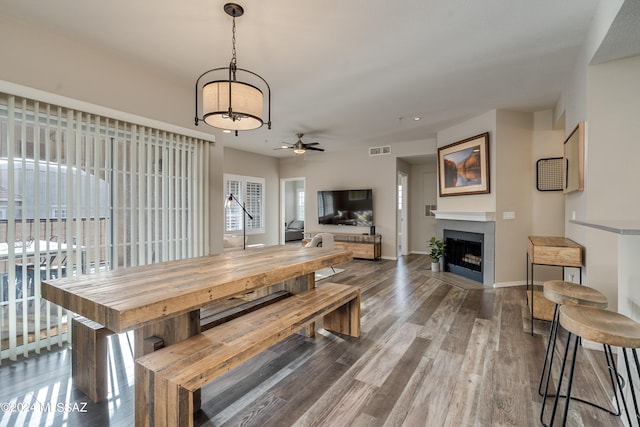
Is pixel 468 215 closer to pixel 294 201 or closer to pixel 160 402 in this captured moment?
pixel 160 402

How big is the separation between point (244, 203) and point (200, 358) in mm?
6268

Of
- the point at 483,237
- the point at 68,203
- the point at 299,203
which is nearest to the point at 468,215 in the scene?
the point at 483,237

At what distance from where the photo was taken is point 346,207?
24.0ft

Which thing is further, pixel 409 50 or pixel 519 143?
pixel 519 143

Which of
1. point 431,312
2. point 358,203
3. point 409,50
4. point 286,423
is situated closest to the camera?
point 286,423

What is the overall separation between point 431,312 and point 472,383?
1373mm

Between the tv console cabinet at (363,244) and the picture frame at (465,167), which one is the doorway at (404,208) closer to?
the tv console cabinet at (363,244)

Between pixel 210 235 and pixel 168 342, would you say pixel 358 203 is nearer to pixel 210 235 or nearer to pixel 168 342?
pixel 210 235

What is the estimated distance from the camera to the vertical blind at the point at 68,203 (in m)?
A: 2.33

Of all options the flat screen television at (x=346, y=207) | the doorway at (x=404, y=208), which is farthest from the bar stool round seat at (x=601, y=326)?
the doorway at (x=404, y=208)

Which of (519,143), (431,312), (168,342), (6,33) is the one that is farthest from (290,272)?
(519,143)

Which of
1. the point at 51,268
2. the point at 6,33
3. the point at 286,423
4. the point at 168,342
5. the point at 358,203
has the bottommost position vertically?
the point at 286,423

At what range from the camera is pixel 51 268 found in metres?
2.54

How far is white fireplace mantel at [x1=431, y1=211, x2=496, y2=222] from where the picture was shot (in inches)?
174
